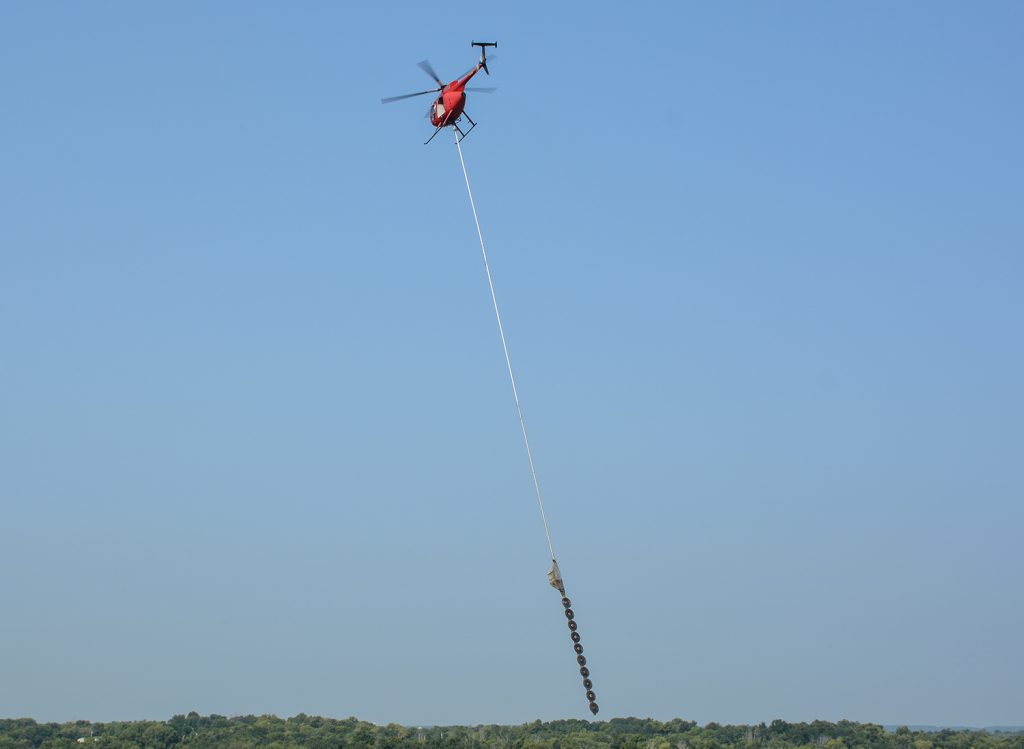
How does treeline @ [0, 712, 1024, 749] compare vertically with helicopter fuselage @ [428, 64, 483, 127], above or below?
below

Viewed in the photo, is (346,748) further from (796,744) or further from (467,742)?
(796,744)

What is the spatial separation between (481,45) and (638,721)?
463ft

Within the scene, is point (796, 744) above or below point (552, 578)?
below

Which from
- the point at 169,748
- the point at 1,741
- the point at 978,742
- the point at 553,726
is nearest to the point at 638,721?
the point at 553,726

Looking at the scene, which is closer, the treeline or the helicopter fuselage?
the helicopter fuselage

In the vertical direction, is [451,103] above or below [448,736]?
above

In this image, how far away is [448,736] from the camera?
493 ft

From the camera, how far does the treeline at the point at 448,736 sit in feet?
486

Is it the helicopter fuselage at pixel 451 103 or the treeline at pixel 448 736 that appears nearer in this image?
the helicopter fuselage at pixel 451 103

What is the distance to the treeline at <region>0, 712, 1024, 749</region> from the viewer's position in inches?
5837

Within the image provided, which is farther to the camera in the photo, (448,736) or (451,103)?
(448,736)

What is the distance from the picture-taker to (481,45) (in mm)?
62688

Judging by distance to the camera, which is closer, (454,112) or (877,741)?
(454,112)

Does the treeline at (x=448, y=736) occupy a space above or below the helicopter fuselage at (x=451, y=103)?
Answer: below
